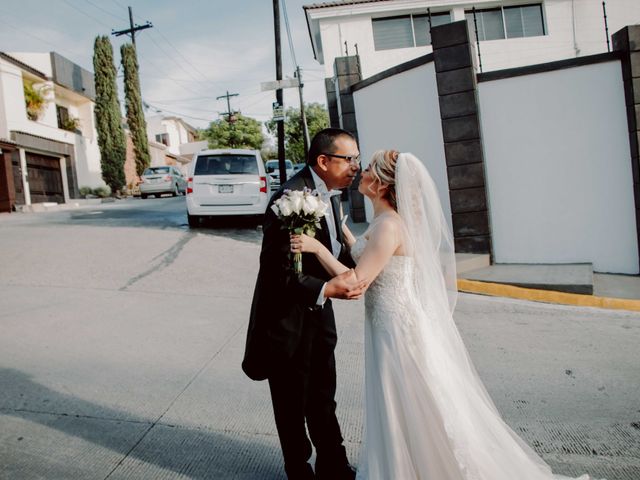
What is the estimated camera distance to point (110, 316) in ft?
19.8

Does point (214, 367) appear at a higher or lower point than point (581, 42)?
lower

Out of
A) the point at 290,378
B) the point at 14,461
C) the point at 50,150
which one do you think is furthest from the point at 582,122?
the point at 50,150

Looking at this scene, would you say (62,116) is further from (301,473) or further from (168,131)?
(301,473)

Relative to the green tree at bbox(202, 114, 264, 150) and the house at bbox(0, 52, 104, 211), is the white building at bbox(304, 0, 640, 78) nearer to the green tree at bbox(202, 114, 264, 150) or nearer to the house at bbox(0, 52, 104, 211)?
the house at bbox(0, 52, 104, 211)

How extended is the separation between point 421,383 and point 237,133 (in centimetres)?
5552

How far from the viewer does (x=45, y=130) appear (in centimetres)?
2572

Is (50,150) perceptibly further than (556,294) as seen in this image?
Yes

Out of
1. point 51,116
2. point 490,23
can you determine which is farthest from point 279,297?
point 51,116

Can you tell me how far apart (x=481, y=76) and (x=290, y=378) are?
24.1 feet

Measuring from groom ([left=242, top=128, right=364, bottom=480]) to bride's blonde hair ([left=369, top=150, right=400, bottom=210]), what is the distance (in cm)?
14

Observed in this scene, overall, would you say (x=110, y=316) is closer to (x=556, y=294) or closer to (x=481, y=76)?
(x=556, y=294)

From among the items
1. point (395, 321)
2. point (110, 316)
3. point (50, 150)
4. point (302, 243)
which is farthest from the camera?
point (50, 150)

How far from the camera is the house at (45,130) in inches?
884

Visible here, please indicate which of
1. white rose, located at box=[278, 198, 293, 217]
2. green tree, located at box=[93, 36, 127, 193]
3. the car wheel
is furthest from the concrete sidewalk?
green tree, located at box=[93, 36, 127, 193]
